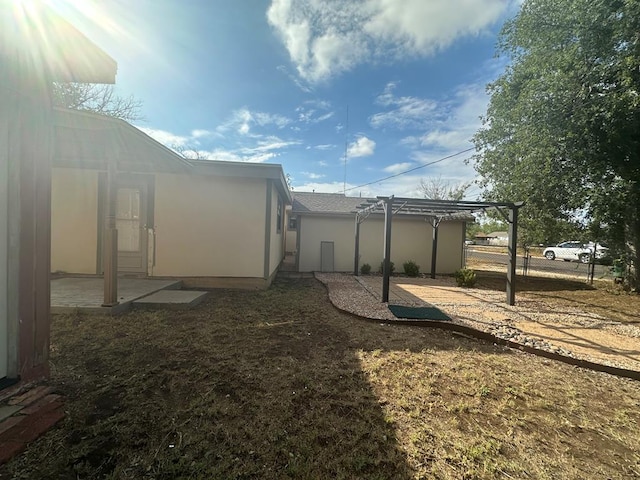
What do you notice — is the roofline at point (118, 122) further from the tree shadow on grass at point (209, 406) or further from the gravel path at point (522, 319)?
the gravel path at point (522, 319)

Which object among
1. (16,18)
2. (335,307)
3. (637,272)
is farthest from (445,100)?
(16,18)

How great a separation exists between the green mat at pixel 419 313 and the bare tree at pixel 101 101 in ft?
42.8

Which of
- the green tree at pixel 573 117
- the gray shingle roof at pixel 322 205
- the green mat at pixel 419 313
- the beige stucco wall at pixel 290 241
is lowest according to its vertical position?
the green mat at pixel 419 313

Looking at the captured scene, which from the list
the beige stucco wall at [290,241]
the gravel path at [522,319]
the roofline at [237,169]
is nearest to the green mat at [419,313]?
the gravel path at [522,319]

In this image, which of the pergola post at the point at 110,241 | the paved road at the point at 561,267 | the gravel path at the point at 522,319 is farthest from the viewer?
the paved road at the point at 561,267

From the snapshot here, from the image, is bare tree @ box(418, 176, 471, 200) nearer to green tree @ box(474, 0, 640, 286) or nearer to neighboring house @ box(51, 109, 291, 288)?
green tree @ box(474, 0, 640, 286)

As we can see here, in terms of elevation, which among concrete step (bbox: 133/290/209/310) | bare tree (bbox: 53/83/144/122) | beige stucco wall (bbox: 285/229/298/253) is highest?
bare tree (bbox: 53/83/144/122)

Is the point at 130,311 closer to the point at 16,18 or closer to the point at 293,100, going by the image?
the point at 16,18

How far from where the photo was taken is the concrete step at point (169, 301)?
15.8 feet

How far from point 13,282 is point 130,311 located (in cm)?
280

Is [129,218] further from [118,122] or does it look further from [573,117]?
[573,117]

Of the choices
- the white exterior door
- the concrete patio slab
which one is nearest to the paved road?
the concrete patio slab

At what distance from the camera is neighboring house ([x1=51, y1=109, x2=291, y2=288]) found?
6.58m

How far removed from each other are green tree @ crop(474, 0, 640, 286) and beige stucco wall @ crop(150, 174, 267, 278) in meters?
7.26
